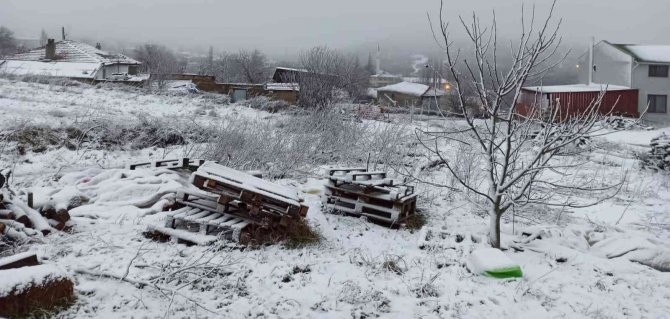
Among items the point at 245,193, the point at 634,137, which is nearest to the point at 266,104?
the point at 245,193

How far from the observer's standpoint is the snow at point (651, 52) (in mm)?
33781

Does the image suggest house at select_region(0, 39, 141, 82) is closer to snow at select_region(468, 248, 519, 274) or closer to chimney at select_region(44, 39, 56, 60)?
chimney at select_region(44, 39, 56, 60)

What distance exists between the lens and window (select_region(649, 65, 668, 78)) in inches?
1329

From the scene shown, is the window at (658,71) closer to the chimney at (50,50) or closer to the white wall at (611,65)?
the white wall at (611,65)

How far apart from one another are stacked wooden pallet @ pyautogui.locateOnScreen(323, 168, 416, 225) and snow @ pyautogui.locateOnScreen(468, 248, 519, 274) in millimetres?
1733

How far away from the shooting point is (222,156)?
1219cm

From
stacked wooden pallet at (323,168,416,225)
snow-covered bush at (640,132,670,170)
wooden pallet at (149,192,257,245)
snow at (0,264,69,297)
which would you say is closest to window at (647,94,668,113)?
snow-covered bush at (640,132,670,170)

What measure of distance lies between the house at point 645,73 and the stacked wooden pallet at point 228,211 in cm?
3287

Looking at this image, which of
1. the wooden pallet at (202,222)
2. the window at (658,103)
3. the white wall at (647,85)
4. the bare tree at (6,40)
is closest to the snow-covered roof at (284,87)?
the wooden pallet at (202,222)

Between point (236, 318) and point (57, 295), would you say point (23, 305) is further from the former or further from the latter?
point (236, 318)

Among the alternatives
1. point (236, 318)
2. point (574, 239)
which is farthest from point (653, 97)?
point (236, 318)

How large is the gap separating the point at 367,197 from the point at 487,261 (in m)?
2.46

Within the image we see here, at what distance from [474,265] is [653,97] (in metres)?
35.1

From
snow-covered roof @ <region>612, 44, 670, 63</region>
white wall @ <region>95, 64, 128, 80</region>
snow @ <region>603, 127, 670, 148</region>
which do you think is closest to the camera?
snow @ <region>603, 127, 670, 148</region>
